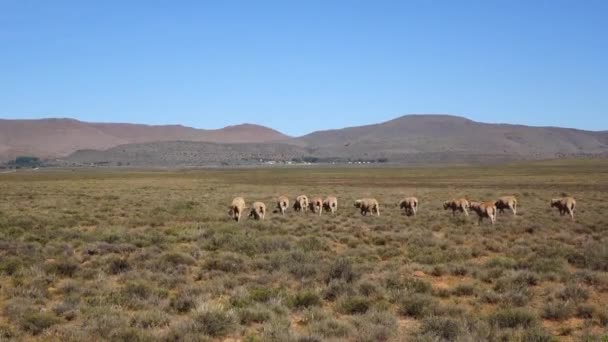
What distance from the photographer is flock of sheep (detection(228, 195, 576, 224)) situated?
25.5 metres

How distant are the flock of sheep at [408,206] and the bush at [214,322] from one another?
54.0 ft

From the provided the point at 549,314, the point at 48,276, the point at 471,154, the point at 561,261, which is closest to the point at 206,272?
the point at 48,276

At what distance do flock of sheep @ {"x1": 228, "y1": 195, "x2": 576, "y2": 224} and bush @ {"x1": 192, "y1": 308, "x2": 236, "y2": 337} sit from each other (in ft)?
54.0

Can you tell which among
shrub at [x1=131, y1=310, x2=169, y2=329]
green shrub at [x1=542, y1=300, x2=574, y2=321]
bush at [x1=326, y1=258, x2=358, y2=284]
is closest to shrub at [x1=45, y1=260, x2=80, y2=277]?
shrub at [x1=131, y1=310, x2=169, y2=329]

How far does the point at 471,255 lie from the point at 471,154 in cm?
19023

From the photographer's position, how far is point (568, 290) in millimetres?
11352

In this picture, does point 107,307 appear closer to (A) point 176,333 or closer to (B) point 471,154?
(A) point 176,333

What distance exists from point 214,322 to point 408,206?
73.5ft

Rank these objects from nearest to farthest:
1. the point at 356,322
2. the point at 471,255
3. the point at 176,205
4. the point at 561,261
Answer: the point at 356,322, the point at 561,261, the point at 471,255, the point at 176,205

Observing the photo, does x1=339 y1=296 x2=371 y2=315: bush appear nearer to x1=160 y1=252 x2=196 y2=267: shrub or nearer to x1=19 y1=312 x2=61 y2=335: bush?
x1=19 y1=312 x2=61 y2=335: bush

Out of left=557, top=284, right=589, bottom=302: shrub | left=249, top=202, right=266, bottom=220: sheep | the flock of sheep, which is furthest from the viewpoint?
left=249, top=202, right=266, bottom=220: sheep

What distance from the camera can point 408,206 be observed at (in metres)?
Result: 30.3

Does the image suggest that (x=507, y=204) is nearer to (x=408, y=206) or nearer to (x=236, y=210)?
(x=408, y=206)

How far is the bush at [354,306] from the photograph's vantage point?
33.7ft
